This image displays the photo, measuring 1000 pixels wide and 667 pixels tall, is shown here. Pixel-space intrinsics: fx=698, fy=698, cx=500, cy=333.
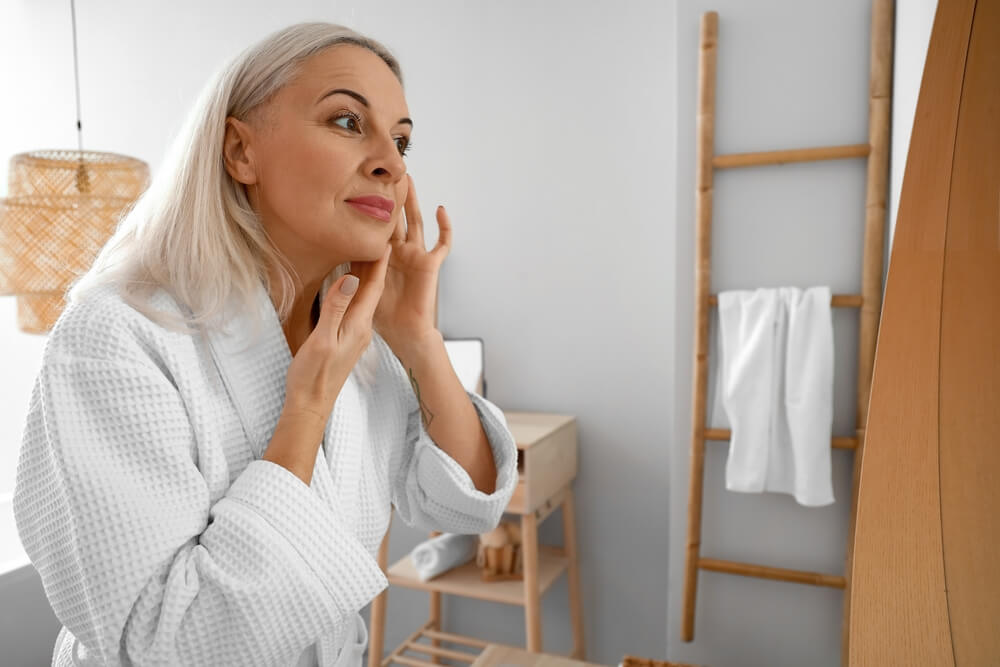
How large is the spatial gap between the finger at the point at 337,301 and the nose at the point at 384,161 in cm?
15

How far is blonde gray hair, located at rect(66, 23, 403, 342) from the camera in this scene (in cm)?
78

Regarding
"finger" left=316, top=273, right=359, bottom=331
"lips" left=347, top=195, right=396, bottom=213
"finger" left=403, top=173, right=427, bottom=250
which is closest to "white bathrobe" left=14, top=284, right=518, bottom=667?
"finger" left=316, top=273, right=359, bottom=331

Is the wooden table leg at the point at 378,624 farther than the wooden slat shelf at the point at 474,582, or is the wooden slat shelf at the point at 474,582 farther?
the wooden table leg at the point at 378,624

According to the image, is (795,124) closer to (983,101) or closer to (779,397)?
(779,397)

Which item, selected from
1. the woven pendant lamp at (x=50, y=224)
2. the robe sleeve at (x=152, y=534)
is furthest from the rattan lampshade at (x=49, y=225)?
the robe sleeve at (x=152, y=534)

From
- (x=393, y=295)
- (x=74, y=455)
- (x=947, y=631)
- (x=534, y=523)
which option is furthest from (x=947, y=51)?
(x=534, y=523)

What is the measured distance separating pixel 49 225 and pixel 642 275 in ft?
5.59

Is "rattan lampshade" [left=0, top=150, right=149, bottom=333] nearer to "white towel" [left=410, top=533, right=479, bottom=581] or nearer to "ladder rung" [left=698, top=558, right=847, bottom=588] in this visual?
"white towel" [left=410, top=533, right=479, bottom=581]

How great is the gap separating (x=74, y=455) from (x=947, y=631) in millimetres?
654

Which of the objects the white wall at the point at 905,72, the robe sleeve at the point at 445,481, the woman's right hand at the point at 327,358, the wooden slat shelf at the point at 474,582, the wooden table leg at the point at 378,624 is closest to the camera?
the woman's right hand at the point at 327,358

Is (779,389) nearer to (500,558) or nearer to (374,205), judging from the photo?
(500,558)

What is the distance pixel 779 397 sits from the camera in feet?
5.98

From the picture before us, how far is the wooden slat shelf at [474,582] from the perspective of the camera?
6.76ft

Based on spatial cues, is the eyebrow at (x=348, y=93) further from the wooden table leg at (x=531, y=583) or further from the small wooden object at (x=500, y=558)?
the small wooden object at (x=500, y=558)
